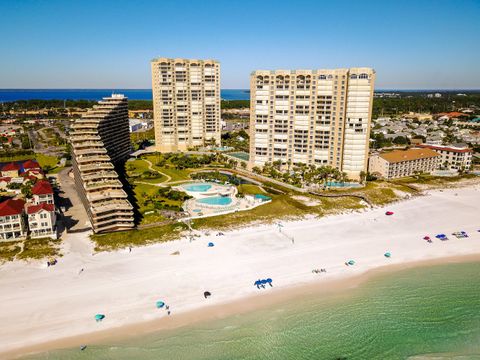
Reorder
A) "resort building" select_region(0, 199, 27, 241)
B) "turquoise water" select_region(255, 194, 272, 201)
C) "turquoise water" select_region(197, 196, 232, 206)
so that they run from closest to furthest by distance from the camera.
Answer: "resort building" select_region(0, 199, 27, 241) < "turquoise water" select_region(197, 196, 232, 206) < "turquoise water" select_region(255, 194, 272, 201)

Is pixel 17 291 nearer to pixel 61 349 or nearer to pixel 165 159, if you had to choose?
pixel 61 349

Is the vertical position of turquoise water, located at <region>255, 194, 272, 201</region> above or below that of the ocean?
above

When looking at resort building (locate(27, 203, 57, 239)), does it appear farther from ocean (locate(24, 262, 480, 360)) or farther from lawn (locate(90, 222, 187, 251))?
ocean (locate(24, 262, 480, 360))

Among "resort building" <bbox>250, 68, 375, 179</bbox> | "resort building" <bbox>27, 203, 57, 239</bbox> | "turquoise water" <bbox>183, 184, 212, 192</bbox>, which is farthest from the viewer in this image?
"resort building" <bbox>250, 68, 375, 179</bbox>

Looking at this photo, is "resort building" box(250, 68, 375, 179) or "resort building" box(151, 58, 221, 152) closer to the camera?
"resort building" box(250, 68, 375, 179)

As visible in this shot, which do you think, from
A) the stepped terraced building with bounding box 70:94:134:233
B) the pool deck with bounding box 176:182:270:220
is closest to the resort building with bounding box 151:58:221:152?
the stepped terraced building with bounding box 70:94:134:233

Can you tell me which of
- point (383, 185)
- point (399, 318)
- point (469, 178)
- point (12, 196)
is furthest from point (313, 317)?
point (469, 178)
